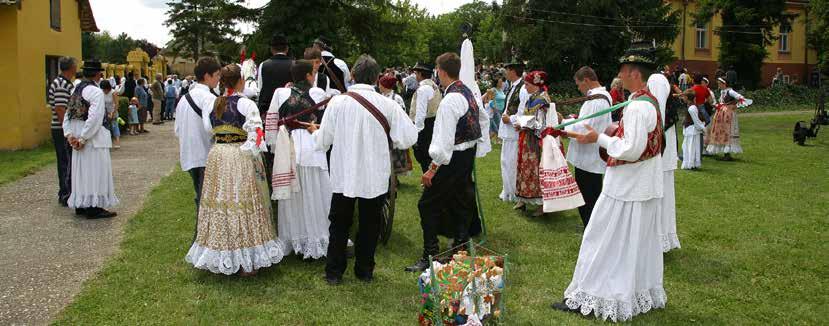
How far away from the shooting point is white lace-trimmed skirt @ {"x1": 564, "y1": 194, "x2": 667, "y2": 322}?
4.88 m

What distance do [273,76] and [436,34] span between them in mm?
75502

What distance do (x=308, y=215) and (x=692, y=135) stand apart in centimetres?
963

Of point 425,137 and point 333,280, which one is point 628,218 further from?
point 425,137

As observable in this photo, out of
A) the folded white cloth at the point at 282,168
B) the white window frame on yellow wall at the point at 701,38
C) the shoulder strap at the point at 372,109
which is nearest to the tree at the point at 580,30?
the white window frame on yellow wall at the point at 701,38


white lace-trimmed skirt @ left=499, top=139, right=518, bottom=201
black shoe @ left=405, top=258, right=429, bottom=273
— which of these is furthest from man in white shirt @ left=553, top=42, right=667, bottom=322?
white lace-trimmed skirt @ left=499, top=139, right=518, bottom=201

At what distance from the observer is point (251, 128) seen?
5.76 metres

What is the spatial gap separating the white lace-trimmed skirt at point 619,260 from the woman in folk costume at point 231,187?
9.15 ft

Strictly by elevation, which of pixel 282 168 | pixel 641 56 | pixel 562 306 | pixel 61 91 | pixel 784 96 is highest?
pixel 784 96

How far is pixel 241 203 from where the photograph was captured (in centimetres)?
586

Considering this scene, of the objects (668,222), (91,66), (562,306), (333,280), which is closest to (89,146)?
(91,66)

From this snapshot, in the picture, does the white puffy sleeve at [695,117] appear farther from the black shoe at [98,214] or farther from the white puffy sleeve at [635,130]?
the black shoe at [98,214]

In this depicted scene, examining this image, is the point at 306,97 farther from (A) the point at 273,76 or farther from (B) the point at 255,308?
(B) the point at 255,308

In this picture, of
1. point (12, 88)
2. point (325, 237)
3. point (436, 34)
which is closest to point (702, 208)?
point (325, 237)

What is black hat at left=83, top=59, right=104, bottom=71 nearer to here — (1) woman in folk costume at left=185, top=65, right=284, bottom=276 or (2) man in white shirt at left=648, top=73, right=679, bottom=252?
(1) woman in folk costume at left=185, top=65, right=284, bottom=276
